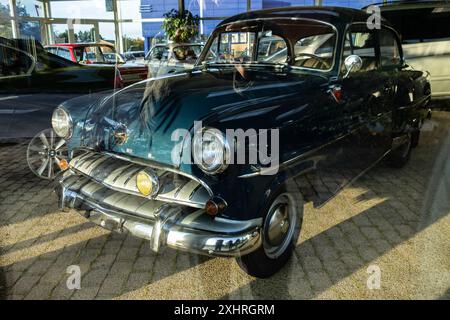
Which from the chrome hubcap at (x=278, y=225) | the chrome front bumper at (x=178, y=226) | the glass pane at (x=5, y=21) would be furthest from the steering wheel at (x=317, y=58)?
the glass pane at (x=5, y=21)

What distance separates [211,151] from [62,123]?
1468mm

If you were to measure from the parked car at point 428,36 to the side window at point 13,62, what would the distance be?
578 centimetres

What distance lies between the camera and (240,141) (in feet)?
6.88

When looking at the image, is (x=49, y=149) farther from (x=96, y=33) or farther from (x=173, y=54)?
(x=173, y=54)

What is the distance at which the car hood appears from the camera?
2244 millimetres

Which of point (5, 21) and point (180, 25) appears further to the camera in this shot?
point (180, 25)

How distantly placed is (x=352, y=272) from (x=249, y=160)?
1103mm

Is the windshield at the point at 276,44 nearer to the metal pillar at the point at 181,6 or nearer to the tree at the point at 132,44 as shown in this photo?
the tree at the point at 132,44

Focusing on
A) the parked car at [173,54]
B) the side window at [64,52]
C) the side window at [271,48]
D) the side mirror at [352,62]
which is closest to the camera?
the side mirror at [352,62]

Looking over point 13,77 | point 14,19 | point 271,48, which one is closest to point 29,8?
point 14,19

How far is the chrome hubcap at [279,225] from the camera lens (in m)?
2.38

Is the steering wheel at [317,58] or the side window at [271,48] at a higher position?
the side window at [271,48]

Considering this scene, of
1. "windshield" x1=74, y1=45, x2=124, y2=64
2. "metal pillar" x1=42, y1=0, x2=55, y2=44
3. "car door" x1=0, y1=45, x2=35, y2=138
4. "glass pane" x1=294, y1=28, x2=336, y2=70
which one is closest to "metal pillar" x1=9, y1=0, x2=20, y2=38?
"car door" x1=0, y1=45, x2=35, y2=138
